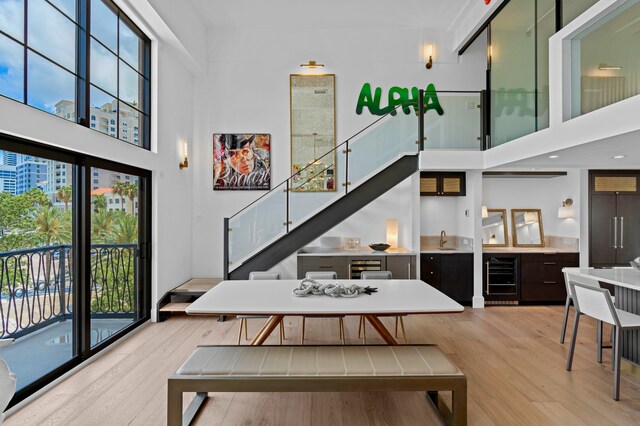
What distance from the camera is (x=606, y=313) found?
10.7 ft

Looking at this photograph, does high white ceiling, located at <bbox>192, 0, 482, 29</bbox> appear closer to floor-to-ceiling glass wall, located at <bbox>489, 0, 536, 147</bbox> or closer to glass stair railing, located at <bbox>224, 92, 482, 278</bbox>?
floor-to-ceiling glass wall, located at <bbox>489, 0, 536, 147</bbox>

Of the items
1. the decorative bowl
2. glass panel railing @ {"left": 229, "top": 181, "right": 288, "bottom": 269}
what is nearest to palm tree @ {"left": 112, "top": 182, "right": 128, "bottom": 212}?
glass panel railing @ {"left": 229, "top": 181, "right": 288, "bottom": 269}

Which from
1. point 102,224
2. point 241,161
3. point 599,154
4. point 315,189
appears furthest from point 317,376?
point 241,161

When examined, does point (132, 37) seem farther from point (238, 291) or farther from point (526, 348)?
point (526, 348)

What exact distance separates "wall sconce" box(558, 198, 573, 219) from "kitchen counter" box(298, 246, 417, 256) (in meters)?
2.72

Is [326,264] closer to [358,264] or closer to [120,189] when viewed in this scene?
[358,264]

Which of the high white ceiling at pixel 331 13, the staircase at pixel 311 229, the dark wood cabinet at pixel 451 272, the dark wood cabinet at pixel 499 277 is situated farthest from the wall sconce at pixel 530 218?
the high white ceiling at pixel 331 13

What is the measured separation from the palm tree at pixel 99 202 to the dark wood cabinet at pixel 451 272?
15.6 ft

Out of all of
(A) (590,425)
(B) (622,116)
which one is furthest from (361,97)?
(A) (590,425)

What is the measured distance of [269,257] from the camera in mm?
5672

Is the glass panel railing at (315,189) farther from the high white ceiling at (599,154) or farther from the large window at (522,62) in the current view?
the high white ceiling at (599,154)

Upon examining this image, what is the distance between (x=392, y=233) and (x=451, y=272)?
4.02ft

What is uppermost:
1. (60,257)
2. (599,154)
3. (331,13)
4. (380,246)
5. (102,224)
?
(331,13)

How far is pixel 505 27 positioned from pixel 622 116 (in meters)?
3.15
